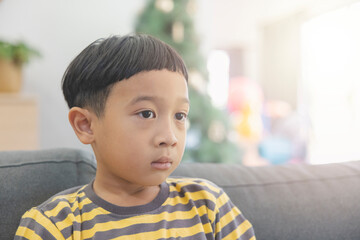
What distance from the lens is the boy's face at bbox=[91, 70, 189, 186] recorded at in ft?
2.59

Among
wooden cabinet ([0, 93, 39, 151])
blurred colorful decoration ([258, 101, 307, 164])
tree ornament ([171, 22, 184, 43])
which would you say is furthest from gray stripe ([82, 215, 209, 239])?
blurred colorful decoration ([258, 101, 307, 164])

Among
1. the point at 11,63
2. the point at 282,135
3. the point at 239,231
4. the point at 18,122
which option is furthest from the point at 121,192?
the point at 282,135

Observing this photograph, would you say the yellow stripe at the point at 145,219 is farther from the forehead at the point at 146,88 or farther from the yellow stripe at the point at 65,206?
the forehead at the point at 146,88

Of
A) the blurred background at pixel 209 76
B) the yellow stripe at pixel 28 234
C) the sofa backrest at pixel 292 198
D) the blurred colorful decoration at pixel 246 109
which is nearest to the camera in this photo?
the yellow stripe at pixel 28 234

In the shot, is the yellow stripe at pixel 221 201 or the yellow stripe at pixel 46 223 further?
the yellow stripe at pixel 221 201

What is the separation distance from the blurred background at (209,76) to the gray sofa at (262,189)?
6.78ft

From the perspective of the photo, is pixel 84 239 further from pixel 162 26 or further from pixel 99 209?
pixel 162 26

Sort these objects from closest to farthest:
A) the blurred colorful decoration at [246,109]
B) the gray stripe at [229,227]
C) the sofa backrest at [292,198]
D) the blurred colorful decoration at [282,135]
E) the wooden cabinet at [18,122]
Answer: the gray stripe at [229,227] → the sofa backrest at [292,198] → the wooden cabinet at [18,122] → the blurred colorful decoration at [282,135] → the blurred colorful decoration at [246,109]

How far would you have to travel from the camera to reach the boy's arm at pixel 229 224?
0.92 meters

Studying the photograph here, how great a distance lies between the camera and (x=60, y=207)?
0.84 metres

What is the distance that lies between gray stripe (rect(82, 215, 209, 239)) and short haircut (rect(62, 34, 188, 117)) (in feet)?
0.78

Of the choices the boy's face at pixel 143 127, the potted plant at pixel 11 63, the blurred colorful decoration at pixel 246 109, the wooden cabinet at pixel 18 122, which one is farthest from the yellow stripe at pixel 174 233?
the blurred colorful decoration at pixel 246 109

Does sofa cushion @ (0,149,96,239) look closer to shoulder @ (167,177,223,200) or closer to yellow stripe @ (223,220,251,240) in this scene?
shoulder @ (167,177,223,200)

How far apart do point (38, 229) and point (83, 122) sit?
9.2 inches
